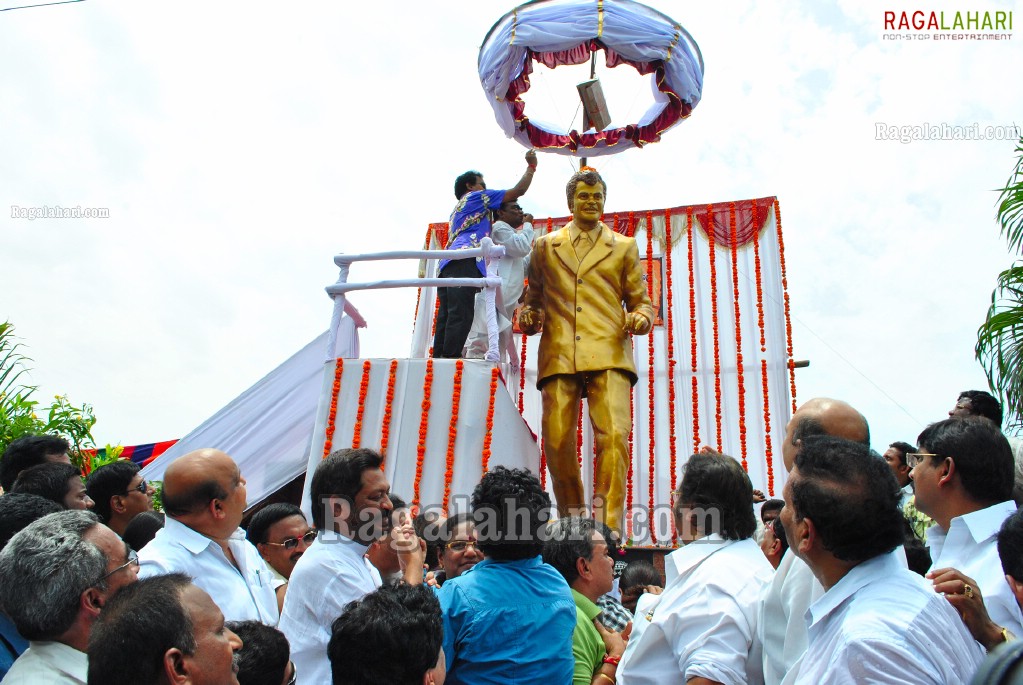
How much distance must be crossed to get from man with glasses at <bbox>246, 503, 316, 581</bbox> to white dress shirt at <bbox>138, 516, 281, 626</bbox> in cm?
73

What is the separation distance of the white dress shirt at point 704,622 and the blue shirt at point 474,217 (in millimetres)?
4303

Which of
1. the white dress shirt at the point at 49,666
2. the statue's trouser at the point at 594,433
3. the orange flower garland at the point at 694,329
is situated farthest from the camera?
the orange flower garland at the point at 694,329

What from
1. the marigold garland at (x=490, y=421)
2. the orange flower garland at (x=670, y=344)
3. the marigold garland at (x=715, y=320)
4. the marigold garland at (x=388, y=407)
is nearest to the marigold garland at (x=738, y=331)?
the marigold garland at (x=715, y=320)

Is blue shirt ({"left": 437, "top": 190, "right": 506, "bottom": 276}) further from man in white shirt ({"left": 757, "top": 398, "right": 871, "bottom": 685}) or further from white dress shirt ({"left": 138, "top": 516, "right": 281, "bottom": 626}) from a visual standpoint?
man in white shirt ({"left": 757, "top": 398, "right": 871, "bottom": 685})

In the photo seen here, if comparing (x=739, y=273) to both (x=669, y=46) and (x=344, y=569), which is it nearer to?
(x=669, y=46)

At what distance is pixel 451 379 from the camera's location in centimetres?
630

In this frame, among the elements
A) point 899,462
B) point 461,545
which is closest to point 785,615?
point 461,545

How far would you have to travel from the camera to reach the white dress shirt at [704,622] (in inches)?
96.0

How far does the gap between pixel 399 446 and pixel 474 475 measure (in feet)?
1.89

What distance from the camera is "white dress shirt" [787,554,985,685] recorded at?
5.61ft

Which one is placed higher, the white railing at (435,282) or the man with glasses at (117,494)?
the white railing at (435,282)

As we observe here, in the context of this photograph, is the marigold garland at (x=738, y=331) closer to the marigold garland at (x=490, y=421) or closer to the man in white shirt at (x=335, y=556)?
the marigold garland at (x=490, y=421)

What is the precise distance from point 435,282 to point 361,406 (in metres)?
1.01

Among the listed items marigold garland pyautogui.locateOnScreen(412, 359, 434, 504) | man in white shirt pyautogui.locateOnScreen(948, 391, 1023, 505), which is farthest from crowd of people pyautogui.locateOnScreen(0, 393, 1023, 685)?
marigold garland pyautogui.locateOnScreen(412, 359, 434, 504)
